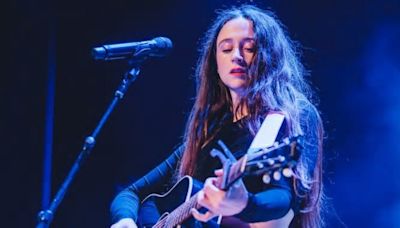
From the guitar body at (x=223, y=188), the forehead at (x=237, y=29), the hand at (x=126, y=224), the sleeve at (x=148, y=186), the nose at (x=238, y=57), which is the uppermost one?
the forehead at (x=237, y=29)

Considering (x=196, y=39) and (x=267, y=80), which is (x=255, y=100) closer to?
(x=267, y=80)

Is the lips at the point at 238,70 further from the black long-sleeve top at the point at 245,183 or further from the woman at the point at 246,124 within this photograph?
the black long-sleeve top at the point at 245,183

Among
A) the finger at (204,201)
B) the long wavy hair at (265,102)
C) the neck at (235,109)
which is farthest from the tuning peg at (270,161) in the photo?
the neck at (235,109)

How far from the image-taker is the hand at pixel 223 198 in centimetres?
168

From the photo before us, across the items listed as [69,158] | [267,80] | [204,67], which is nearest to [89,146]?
[204,67]

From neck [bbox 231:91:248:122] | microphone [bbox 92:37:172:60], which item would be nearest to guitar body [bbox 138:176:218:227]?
neck [bbox 231:91:248:122]

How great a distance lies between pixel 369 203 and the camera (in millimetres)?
3740

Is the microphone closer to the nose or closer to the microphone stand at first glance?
the microphone stand

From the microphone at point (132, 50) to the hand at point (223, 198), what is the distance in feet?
3.39

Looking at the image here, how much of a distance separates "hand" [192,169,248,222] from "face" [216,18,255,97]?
2.55ft

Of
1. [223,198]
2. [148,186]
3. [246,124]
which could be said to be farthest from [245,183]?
[148,186]

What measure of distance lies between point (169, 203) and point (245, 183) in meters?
0.45

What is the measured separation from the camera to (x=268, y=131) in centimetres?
203

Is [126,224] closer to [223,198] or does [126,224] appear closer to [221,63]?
[221,63]
